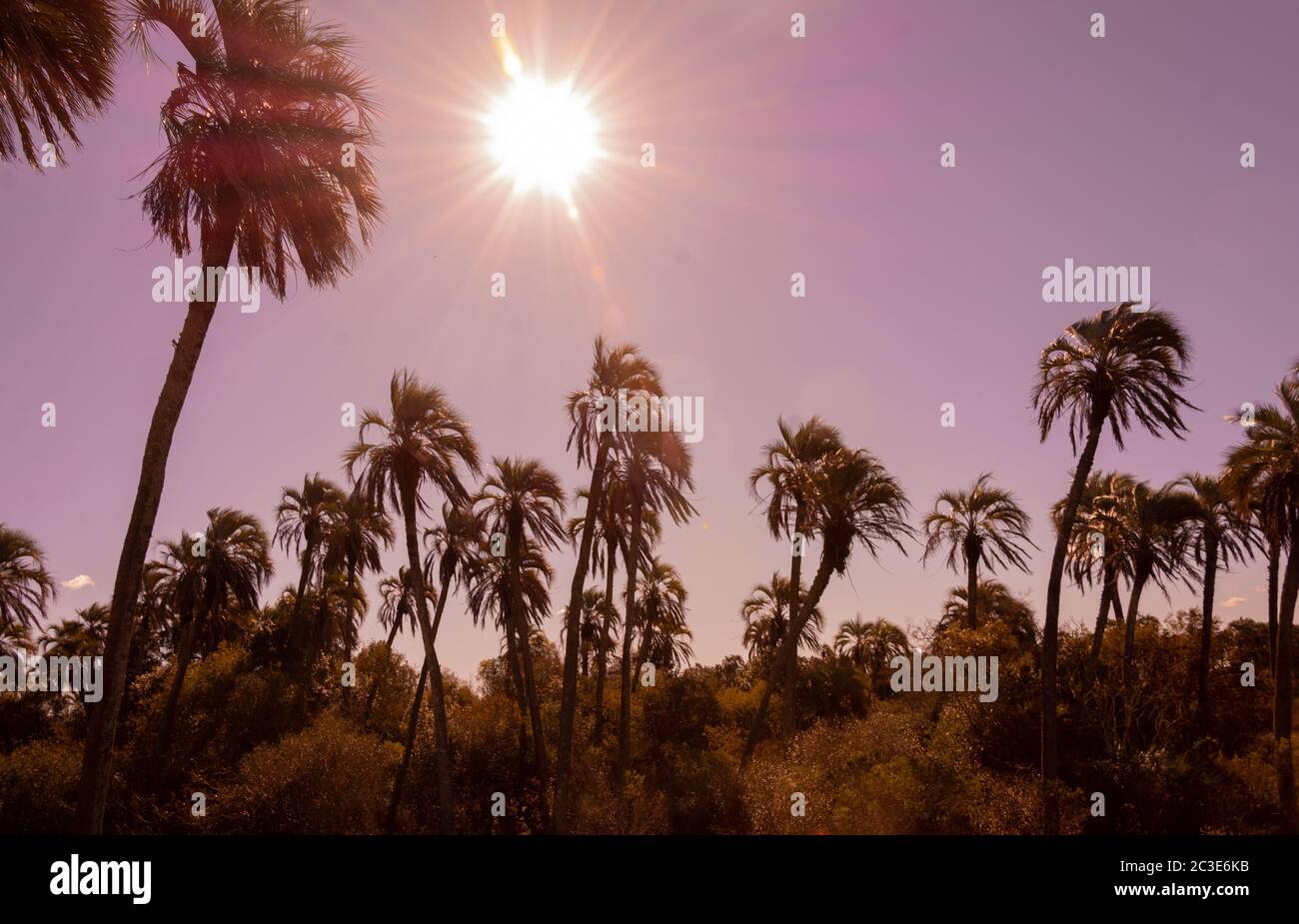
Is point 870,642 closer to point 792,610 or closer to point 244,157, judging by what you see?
point 792,610

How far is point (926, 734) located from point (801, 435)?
11375 mm

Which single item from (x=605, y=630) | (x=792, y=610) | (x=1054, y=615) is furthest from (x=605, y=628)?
(x=1054, y=615)

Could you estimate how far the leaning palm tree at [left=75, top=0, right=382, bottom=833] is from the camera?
1047 centimetres

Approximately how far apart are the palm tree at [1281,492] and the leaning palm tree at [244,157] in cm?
2508

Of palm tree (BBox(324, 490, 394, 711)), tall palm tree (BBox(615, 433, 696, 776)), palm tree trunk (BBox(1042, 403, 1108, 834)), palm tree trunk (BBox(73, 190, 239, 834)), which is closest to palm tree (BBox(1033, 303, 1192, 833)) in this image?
palm tree trunk (BBox(1042, 403, 1108, 834))

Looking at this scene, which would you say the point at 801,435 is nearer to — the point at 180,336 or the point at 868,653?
the point at 180,336

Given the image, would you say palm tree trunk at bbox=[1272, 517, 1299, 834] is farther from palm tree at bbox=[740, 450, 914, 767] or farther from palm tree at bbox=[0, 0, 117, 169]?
palm tree at bbox=[0, 0, 117, 169]

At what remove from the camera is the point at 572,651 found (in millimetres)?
19906

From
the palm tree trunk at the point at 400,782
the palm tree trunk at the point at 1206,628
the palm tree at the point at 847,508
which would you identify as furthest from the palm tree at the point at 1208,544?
the palm tree trunk at the point at 400,782

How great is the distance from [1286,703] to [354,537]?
36253 mm

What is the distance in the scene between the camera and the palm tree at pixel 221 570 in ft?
102

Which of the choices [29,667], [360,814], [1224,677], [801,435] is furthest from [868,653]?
[29,667]
